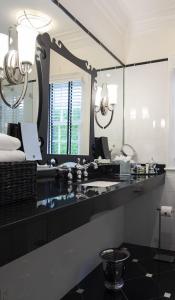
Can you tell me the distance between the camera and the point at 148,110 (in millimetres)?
3268

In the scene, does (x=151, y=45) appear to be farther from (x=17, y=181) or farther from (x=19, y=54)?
(x=17, y=181)

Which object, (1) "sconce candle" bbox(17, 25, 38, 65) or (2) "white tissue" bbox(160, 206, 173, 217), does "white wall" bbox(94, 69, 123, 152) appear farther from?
(1) "sconce candle" bbox(17, 25, 38, 65)

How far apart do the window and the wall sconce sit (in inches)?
16.3

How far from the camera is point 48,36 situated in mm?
1999

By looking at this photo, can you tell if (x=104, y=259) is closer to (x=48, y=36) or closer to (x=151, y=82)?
(x=48, y=36)

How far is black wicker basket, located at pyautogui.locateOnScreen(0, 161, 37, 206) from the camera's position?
3.72 feet

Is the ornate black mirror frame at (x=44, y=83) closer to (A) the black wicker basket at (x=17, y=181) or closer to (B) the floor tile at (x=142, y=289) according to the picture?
(A) the black wicker basket at (x=17, y=181)

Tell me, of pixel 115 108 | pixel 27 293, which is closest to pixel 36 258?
pixel 27 293

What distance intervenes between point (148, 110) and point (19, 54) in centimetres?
194

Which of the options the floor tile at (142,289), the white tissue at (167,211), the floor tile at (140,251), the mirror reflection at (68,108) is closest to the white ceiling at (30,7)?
the mirror reflection at (68,108)

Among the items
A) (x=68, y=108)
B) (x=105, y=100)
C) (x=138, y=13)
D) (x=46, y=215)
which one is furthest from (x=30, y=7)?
(x=138, y=13)

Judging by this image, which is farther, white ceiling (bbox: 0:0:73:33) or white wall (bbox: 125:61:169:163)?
white wall (bbox: 125:61:169:163)

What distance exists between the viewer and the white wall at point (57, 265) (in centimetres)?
165

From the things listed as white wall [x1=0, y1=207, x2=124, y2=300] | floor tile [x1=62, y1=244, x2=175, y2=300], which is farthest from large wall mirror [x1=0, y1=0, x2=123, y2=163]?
floor tile [x1=62, y1=244, x2=175, y2=300]
